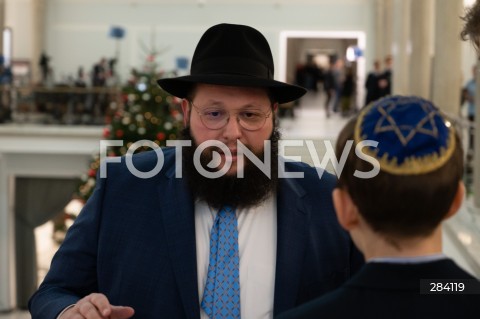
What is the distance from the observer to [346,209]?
4.77 feet

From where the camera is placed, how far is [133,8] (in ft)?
90.9

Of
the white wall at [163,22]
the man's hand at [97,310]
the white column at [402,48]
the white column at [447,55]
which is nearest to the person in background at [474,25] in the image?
the man's hand at [97,310]

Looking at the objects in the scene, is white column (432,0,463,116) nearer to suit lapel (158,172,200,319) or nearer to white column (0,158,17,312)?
suit lapel (158,172,200,319)

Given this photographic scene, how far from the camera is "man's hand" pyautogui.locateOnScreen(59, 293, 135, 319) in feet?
6.37

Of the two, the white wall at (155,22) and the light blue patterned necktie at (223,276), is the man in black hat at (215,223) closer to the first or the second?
the light blue patterned necktie at (223,276)

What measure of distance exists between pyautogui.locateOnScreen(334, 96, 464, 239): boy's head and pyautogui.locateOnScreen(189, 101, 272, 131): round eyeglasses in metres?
0.92

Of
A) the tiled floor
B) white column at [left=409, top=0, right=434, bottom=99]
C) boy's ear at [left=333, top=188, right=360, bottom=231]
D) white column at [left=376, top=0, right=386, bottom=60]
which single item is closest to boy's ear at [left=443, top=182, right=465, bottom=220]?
boy's ear at [left=333, top=188, right=360, bottom=231]

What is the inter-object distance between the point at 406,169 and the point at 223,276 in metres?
0.94

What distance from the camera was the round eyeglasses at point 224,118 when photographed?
91.9 inches

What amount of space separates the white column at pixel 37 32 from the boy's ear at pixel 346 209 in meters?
26.8

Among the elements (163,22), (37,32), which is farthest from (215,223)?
(37,32)

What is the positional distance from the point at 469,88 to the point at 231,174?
33.8 feet

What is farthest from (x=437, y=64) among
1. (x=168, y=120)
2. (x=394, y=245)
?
(x=394, y=245)

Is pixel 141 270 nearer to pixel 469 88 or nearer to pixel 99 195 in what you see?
pixel 99 195
